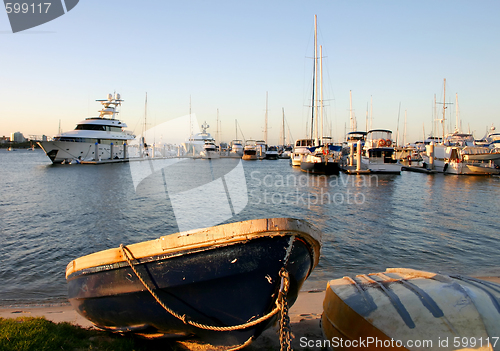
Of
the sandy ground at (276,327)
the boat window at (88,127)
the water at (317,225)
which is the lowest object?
the water at (317,225)

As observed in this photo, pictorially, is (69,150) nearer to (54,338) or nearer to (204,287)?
(54,338)

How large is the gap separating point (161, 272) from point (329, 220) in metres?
12.8

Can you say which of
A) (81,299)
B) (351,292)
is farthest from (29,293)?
(351,292)

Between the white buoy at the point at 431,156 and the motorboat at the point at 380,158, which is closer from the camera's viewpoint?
the motorboat at the point at 380,158

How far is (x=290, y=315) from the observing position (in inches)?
223

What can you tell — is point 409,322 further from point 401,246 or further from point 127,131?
point 127,131

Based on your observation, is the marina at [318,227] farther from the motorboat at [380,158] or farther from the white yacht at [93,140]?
the white yacht at [93,140]

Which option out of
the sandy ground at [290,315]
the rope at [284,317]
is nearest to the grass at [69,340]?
the sandy ground at [290,315]

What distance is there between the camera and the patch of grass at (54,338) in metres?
3.78

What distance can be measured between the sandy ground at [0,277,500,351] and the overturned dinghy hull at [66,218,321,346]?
70cm

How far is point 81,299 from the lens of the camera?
4.28 m

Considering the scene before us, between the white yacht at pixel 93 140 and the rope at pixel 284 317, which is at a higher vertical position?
the white yacht at pixel 93 140

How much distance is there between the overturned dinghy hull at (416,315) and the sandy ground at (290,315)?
44cm

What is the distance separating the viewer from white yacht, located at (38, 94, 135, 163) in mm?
59281
